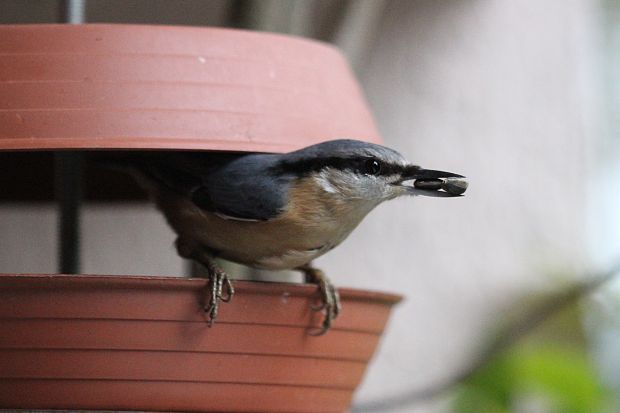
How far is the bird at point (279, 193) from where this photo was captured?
1638 millimetres

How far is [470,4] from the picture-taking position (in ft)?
9.31

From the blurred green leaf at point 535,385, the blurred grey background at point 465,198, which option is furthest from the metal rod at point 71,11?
the blurred green leaf at point 535,385

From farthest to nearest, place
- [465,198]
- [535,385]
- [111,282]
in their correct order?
[465,198], [535,385], [111,282]

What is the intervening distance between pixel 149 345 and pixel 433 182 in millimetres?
468

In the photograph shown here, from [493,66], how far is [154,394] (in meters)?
1.64

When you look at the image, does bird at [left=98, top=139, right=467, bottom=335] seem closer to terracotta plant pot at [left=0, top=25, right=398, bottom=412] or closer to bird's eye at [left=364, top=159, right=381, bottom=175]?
bird's eye at [left=364, top=159, right=381, bottom=175]

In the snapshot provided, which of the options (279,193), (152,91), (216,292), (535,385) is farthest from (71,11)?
(535,385)

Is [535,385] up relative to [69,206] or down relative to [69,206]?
down

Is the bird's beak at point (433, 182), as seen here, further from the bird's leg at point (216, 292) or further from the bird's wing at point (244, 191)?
the bird's leg at point (216, 292)

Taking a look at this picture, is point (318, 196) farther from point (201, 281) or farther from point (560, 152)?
point (560, 152)

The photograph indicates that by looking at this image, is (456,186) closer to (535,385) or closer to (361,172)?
(361,172)

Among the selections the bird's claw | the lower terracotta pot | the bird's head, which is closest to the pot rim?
the lower terracotta pot

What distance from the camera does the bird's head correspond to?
5.36 feet

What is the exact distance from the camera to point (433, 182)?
163cm
